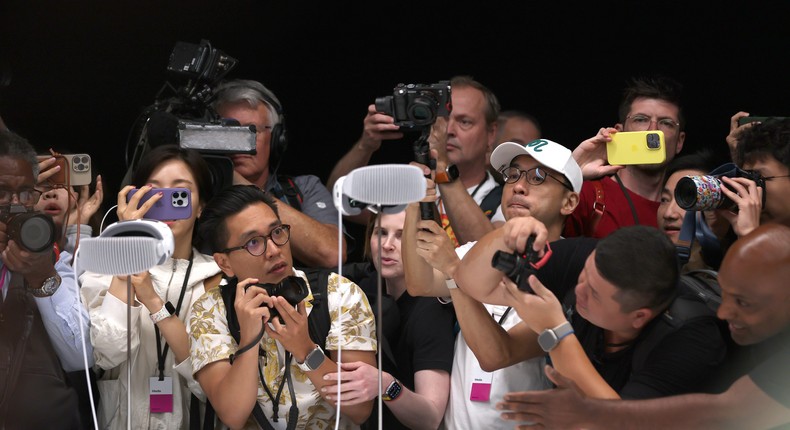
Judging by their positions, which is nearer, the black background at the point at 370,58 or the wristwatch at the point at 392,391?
the wristwatch at the point at 392,391

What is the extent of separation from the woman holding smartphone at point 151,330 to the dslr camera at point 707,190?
1.38 m

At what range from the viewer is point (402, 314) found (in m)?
3.42

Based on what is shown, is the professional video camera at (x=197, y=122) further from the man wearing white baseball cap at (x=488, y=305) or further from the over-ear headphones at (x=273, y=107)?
the man wearing white baseball cap at (x=488, y=305)

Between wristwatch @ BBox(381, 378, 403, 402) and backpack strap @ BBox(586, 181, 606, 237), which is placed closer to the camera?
wristwatch @ BBox(381, 378, 403, 402)

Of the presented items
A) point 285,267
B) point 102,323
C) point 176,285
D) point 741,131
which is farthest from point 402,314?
point 741,131

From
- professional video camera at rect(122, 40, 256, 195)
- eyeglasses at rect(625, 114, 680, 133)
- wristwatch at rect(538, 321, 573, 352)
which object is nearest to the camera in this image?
wristwatch at rect(538, 321, 573, 352)

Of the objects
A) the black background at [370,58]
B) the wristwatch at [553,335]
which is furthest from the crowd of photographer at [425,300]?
the black background at [370,58]

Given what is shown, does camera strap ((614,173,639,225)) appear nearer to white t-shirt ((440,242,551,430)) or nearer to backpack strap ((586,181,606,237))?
backpack strap ((586,181,606,237))

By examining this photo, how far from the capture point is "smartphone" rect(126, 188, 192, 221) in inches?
124

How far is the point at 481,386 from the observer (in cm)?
309

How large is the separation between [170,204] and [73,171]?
0.46 m

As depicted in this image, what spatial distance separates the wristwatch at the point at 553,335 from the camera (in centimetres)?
273

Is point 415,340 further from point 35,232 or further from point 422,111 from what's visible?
point 35,232

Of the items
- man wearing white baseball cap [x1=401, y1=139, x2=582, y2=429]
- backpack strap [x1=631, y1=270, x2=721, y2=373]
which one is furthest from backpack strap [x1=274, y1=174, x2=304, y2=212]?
backpack strap [x1=631, y1=270, x2=721, y2=373]
